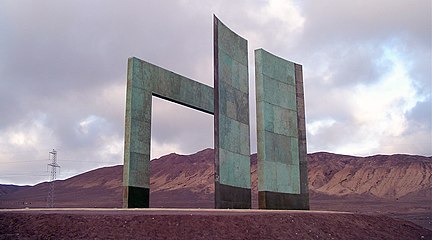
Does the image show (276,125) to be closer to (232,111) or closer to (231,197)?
(232,111)

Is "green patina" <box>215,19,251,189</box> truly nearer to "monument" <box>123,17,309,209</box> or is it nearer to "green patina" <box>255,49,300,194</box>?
"monument" <box>123,17,309,209</box>

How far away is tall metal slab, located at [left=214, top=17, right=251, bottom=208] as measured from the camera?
67.9 feet

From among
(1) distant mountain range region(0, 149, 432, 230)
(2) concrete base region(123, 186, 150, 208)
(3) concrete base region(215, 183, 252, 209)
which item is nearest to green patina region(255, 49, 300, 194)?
(3) concrete base region(215, 183, 252, 209)

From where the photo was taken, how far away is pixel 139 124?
21.7 metres

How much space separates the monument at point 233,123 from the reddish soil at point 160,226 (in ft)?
16.5

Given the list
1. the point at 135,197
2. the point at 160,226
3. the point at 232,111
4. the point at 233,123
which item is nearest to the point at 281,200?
the point at 233,123

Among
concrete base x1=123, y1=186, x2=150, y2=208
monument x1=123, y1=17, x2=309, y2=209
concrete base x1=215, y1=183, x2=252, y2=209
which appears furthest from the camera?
monument x1=123, y1=17, x2=309, y2=209

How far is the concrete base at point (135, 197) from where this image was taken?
20.7 m

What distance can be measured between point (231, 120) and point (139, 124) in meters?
4.06

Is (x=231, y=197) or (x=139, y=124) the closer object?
(x=231, y=197)

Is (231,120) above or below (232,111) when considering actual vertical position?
below

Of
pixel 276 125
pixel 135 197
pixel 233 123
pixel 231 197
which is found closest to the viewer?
pixel 135 197

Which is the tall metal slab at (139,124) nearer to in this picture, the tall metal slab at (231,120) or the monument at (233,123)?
the monument at (233,123)

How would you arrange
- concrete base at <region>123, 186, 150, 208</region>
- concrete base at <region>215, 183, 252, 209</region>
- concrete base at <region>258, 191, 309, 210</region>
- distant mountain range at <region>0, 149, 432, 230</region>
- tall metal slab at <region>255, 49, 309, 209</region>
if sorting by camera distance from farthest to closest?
distant mountain range at <region>0, 149, 432, 230</region> → tall metal slab at <region>255, 49, 309, 209</region> → concrete base at <region>258, 191, 309, 210</region> → concrete base at <region>123, 186, 150, 208</region> → concrete base at <region>215, 183, 252, 209</region>
